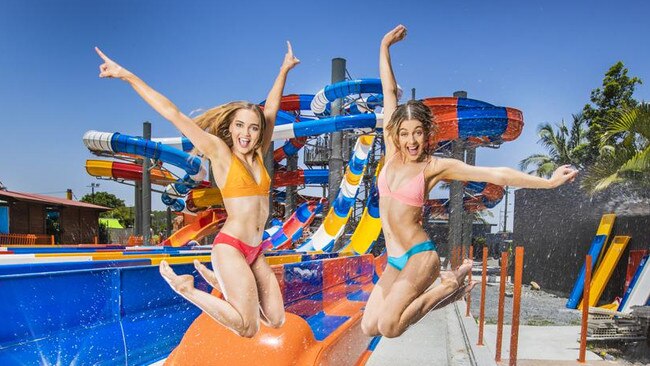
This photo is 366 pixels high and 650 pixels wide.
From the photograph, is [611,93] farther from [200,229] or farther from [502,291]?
[200,229]

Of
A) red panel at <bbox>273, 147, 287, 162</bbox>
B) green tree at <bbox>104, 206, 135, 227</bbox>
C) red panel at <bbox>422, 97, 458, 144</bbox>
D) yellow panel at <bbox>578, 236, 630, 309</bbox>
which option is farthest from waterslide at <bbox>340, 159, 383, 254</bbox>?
green tree at <bbox>104, 206, 135, 227</bbox>

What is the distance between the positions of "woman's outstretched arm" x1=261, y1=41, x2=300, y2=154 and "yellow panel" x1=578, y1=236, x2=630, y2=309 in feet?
39.8

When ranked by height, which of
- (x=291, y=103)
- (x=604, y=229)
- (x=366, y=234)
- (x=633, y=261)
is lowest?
(x=633, y=261)

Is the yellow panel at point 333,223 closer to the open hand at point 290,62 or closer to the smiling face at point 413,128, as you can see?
the open hand at point 290,62

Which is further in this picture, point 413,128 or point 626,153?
point 626,153

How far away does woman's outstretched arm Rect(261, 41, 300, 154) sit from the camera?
240 centimetres

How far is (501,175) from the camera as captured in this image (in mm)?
2186

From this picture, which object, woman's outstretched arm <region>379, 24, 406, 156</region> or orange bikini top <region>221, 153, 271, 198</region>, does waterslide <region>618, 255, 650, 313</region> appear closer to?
woman's outstretched arm <region>379, 24, 406, 156</region>

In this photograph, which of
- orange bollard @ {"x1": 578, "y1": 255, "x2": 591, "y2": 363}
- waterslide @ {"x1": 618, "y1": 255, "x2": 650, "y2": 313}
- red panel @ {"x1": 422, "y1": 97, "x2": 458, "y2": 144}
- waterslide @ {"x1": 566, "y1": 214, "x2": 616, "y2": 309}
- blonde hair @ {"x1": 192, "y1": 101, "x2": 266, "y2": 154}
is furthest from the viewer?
waterslide @ {"x1": 566, "y1": 214, "x2": 616, "y2": 309}

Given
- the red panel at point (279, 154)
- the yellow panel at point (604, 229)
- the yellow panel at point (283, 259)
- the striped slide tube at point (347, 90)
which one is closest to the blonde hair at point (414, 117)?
the striped slide tube at point (347, 90)

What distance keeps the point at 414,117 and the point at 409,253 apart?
624 mm

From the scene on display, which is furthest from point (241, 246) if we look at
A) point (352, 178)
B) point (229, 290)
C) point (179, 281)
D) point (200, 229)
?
point (200, 229)

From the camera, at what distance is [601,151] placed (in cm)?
1002

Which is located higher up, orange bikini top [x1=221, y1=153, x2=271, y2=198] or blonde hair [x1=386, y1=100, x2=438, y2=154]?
blonde hair [x1=386, y1=100, x2=438, y2=154]
